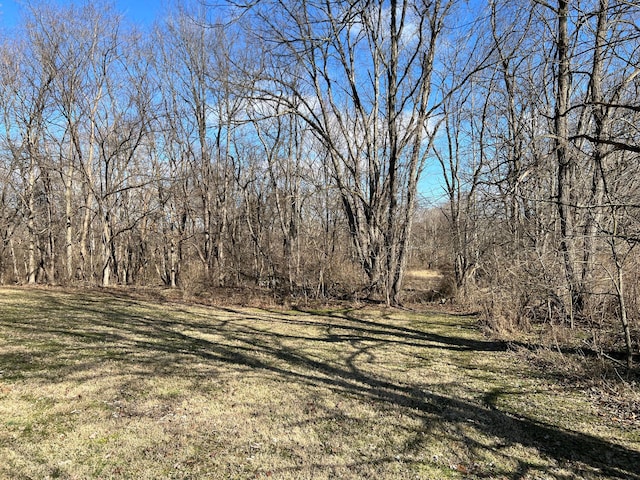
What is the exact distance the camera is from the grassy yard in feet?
10.3

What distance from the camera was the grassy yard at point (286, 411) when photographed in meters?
3.15

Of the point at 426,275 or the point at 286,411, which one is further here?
the point at 426,275

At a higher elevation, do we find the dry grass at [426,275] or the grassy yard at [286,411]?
the dry grass at [426,275]

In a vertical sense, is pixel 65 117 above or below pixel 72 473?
above

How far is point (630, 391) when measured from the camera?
4.84 m

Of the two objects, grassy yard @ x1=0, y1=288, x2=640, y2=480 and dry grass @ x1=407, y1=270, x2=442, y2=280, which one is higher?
dry grass @ x1=407, y1=270, x2=442, y2=280

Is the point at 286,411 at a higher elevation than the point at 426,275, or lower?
lower

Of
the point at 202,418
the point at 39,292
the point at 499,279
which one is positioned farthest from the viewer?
the point at 39,292

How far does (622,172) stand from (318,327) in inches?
258

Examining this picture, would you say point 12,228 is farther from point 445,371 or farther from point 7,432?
point 445,371

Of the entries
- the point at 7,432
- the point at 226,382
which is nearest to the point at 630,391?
the point at 226,382

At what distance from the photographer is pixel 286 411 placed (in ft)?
13.7

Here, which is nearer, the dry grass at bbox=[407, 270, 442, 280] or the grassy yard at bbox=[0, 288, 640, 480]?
the grassy yard at bbox=[0, 288, 640, 480]

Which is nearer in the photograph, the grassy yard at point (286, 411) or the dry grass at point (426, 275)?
the grassy yard at point (286, 411)
